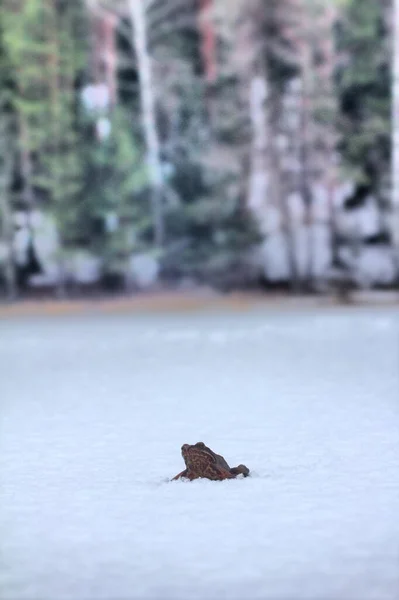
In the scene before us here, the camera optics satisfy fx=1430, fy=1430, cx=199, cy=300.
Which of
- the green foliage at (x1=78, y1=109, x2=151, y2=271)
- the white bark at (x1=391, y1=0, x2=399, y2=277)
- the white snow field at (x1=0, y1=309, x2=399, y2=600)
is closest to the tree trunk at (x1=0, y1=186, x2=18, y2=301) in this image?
the green foliage at (x1=78, y1=109, x2=151, y2=271)

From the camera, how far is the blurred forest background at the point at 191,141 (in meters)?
30.4

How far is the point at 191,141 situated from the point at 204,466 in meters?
23.9

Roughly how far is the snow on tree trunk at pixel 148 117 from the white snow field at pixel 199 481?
1412cm

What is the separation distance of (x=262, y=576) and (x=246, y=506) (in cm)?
156

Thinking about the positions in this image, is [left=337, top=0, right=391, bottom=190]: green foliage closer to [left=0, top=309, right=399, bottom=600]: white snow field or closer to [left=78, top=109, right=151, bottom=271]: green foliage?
[left=78, top=109, right=151, bottom=271]: green foliage

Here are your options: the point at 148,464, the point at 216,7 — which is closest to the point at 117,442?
the point at 148,464

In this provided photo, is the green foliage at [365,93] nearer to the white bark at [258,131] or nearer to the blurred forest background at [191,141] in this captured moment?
the blurred forest background at [191,141]

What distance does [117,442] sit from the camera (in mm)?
10109

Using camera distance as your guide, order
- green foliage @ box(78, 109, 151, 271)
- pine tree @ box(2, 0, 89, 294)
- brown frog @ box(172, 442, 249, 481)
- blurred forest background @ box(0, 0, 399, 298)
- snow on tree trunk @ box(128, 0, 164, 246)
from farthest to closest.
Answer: snow on tree trunk @ box(128, 0, 164, 246), blurred forest background @ box(0, 0, 399, 298), green foliage @ box(78, 109, 151, 271), pine tree @ box(2, 0, 89, 294), brown frog @ box(172, 442, 249, 481)

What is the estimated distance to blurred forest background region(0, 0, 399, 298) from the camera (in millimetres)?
30438

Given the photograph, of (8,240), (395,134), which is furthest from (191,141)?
(8,240)

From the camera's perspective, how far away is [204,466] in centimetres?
851

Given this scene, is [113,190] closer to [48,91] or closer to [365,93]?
[48,91]

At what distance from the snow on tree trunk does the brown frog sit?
23.1m
